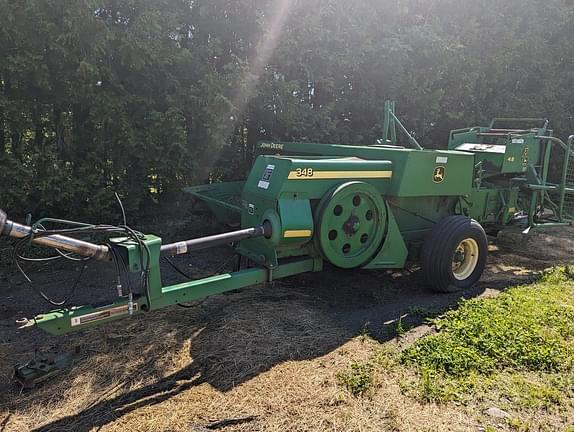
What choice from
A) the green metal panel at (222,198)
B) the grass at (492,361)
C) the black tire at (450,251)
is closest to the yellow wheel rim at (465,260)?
the black tire at (450,251)

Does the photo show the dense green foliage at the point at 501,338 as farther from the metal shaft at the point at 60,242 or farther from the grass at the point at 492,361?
the metal shaft at the point at 60,242

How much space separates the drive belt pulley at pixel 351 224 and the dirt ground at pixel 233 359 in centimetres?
55

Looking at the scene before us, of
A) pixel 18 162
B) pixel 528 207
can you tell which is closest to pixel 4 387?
pixel 18 162

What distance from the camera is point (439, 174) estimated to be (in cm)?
499

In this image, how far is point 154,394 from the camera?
324 centimetres

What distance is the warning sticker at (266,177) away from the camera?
4305 millimetres

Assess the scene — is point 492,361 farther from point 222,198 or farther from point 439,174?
point 222,198

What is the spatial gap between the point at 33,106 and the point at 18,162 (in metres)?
0.74

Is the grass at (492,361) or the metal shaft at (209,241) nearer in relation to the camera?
the grass at (492,361)

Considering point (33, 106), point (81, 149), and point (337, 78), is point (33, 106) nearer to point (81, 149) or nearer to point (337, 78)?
point (81, 149)

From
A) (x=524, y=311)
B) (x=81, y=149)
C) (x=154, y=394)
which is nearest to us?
(x=154, y=394)

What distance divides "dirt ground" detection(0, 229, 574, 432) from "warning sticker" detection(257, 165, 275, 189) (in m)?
1.12

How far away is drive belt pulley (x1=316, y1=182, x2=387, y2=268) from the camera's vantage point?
168 inches

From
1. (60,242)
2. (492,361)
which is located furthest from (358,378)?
(60,242)
